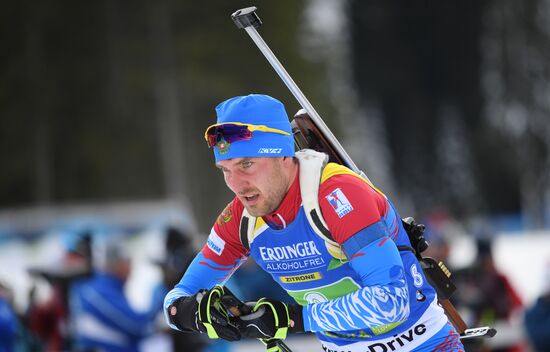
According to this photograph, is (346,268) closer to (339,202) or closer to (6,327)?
(339,202)

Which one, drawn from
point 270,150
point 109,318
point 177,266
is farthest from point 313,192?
point 109,318

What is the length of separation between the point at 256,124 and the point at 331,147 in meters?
0.65

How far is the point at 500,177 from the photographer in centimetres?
4350

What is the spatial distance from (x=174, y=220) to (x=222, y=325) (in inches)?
800

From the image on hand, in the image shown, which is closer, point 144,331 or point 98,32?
point 144,331

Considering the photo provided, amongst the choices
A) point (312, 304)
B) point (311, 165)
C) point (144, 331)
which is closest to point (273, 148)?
point (311, 165)

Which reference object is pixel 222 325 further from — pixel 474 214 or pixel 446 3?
pixel 446 3

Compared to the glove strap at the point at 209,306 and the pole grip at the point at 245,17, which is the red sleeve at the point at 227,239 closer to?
the glove strap at the point at 209,306

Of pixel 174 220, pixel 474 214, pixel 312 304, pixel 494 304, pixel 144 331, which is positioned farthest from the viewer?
pixel 474 214

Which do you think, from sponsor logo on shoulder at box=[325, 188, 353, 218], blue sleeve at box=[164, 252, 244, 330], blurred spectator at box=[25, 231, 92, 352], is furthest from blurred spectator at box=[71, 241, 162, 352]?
sponsor logo on shoulder at box=[325, 188, 353, 218]

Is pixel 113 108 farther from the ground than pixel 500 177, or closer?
farther from the ground

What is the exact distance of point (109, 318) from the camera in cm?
898

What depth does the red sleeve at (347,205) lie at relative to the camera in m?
3.91

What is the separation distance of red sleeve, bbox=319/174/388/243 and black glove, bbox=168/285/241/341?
56 centimetres
